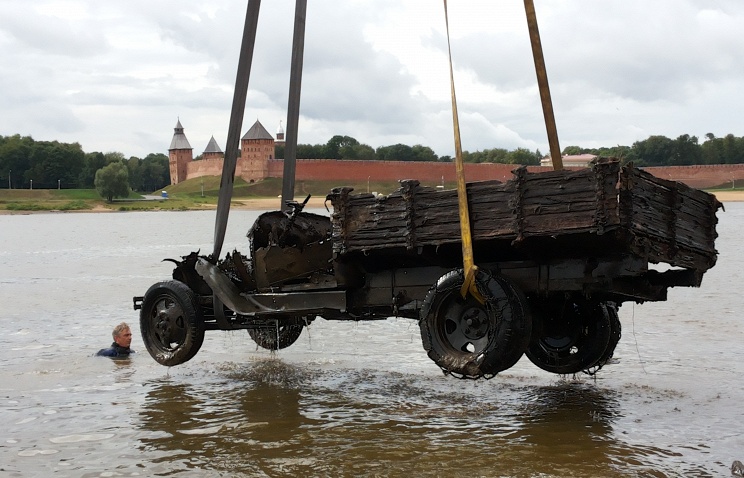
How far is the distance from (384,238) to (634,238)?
6.99 feet

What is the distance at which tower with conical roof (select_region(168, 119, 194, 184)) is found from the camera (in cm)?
17362

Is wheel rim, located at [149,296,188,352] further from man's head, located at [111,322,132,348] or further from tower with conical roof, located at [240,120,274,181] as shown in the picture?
tower with conical roof, located at [240,120,274,181]

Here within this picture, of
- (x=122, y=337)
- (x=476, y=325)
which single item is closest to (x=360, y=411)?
(x=476, y=325)

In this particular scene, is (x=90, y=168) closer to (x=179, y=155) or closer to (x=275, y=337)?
(x=179, y=155)

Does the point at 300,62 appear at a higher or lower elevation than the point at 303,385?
higher

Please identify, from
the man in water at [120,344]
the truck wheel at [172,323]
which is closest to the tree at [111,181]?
the man in water at [120,344]

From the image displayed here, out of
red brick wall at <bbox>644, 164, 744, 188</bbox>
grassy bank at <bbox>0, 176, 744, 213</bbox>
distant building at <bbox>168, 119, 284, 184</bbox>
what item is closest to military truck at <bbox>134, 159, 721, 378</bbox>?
grassy bank at <bbox>0, 176, 744, 213</bbox>

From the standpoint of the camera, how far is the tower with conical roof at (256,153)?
14600cm

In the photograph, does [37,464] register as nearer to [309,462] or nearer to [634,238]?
[309,462]

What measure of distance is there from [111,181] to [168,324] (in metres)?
125

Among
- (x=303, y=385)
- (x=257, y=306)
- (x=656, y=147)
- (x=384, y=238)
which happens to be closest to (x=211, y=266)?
(x=257, y=306)

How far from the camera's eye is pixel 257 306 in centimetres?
1009

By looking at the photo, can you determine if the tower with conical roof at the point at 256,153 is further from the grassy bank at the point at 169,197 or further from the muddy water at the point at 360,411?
the muddy water at the point at 360,411

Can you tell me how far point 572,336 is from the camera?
382 inches
